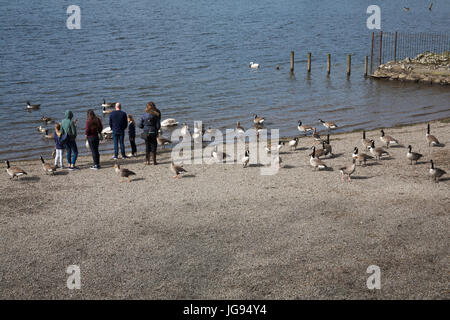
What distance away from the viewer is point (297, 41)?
6519 cm

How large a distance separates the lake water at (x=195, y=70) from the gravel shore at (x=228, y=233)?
33.6 ft

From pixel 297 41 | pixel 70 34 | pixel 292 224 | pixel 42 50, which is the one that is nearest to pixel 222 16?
pixel 297 41

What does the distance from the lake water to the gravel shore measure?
33.6 ft

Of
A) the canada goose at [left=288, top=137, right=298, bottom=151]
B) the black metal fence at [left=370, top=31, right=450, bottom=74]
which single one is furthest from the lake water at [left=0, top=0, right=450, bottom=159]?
the canada goose at [left=288, top=137, right=298, bottom=151]

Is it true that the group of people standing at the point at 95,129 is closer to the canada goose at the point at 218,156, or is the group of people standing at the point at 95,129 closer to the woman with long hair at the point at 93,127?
the woman with long hair at the point at 93,127

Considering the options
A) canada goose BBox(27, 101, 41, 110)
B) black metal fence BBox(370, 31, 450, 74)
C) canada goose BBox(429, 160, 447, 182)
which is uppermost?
black metal fence BBox(370, 31, 450, 74)

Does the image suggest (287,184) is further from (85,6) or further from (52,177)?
(85,6)

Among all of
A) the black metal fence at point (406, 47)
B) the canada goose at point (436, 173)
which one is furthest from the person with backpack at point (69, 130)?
the black metal fence at point (406, 47)

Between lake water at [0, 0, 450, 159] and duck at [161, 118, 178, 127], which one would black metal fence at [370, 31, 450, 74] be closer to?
lake water at [0, 0, 450, 159]

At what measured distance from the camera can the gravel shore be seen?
1125 cm

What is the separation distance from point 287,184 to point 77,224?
302 inches

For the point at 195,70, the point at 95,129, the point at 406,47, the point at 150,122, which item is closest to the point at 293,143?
the point at 150,122

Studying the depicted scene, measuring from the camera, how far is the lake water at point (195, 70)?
34.0 meters
